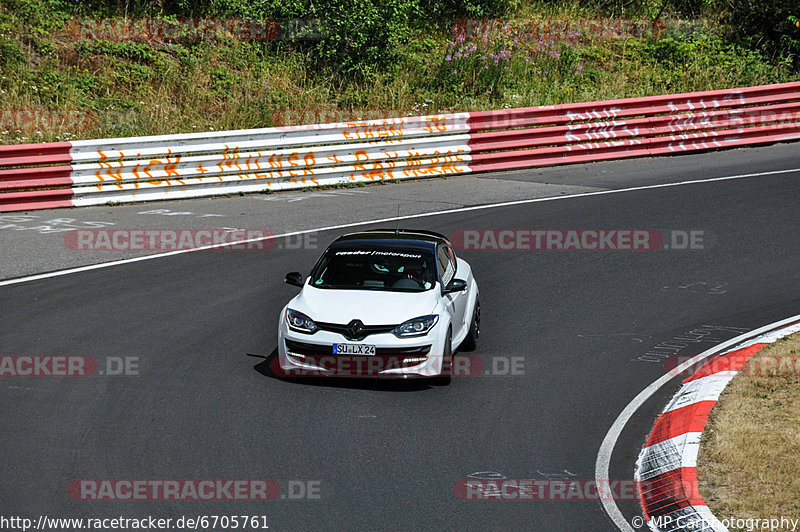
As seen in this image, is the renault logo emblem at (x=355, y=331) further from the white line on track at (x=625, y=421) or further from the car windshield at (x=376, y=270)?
the white line on track at (x=625, y=421)

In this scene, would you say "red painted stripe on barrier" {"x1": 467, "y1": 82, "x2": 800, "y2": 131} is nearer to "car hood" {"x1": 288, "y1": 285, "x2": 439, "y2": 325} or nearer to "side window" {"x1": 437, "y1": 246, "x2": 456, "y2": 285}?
"side window" {"x1": 437, "y1": 246, "x2": 456, "y2": 285}

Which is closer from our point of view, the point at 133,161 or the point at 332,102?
the point at 133,161

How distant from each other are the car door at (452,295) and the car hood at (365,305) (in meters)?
0.26

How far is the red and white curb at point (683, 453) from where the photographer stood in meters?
6.89

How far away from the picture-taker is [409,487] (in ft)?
24.1

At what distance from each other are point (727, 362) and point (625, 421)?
2.02 metres

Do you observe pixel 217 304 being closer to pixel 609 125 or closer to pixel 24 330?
pixel 24 330

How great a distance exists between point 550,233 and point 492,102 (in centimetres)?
1034

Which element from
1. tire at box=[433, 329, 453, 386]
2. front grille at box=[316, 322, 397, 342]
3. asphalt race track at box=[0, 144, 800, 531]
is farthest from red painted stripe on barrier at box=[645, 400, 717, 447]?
front grille at box=[316, 322, 397, 342]

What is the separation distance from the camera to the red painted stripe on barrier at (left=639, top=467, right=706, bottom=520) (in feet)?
23.2

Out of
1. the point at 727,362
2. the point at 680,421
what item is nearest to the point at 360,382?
the point at 680,421

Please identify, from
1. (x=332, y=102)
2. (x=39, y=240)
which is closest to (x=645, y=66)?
(x=332, y=102)

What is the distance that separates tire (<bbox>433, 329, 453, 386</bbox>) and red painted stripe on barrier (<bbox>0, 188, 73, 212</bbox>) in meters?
10.7

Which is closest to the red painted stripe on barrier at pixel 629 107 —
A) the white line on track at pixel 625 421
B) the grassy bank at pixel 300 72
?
the grassy bank at pixel 300 72
